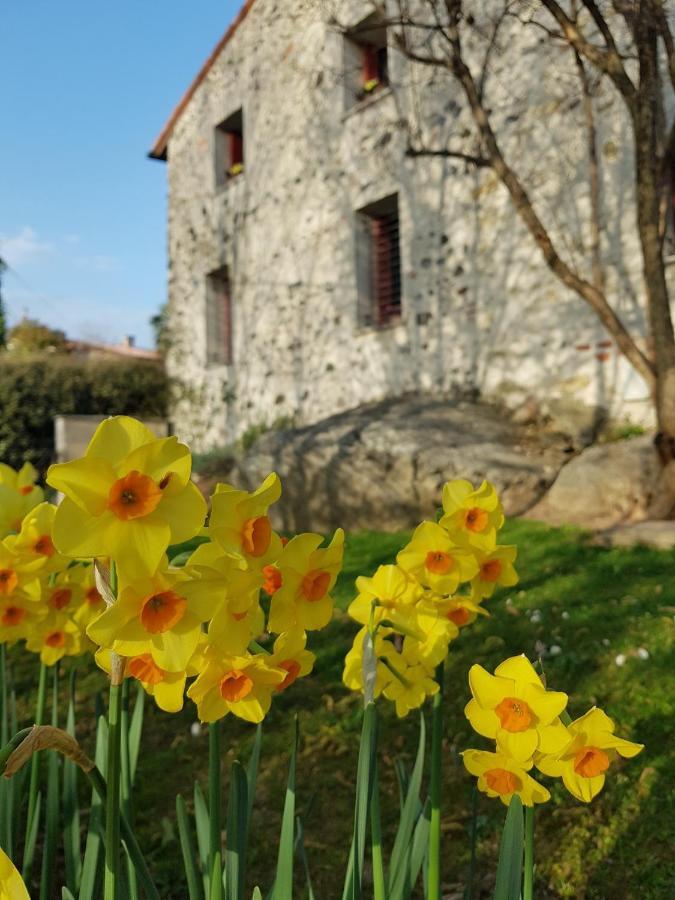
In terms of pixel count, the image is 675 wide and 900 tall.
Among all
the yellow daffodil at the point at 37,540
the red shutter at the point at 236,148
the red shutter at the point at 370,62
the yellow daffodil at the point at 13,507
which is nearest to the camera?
the yellow daffodil at the point at 37,540

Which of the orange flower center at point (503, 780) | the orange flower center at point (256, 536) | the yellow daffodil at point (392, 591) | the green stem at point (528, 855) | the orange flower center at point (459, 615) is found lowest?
the green stem at point (528, 855)

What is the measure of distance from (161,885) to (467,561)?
131 cm

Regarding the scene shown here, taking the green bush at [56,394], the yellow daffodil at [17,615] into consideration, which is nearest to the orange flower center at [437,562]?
the yellow daffodil at [17,615]

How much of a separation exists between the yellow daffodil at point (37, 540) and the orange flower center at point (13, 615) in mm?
145

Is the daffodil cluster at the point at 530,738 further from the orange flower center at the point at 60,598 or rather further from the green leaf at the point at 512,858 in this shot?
the orange flower center at the point at 60,598

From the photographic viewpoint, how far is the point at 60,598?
145cm

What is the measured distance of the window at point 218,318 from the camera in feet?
37.0

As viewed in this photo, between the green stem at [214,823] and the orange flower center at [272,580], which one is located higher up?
the orange flower center at [272,580]

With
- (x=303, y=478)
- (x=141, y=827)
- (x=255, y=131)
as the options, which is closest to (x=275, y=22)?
(x=255, y=131)

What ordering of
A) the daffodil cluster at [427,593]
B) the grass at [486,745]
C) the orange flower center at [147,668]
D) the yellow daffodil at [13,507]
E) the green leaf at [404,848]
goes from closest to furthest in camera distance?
the orange flower center at [147,668], the green leaf at [404,848], the daffodil cluster at [427,593], the yellow daffodil at [13,507], the grass at [486,745]

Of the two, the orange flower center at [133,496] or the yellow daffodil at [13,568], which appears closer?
the orange flower center at [133,496]

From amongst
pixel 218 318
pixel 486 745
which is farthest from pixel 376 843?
pixel 218 318

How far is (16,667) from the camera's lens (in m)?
3.32

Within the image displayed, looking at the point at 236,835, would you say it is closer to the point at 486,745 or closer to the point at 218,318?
the point at 486,745
